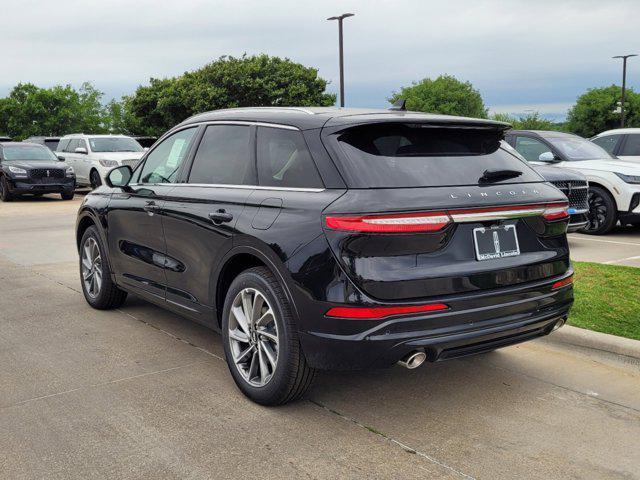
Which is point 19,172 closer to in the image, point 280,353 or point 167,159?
point 167,159

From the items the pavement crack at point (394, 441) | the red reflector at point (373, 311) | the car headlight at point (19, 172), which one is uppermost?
the car headlight at point (19, 172)

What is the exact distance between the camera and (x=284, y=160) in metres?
4.15

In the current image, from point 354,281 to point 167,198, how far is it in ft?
6.92

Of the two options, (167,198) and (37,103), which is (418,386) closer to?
(167,198)

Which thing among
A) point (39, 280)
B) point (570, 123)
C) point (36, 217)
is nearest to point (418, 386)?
point (39, 280)

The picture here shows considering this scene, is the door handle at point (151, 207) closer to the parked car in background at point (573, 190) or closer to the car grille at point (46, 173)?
the parked car in background at point (573, 190)

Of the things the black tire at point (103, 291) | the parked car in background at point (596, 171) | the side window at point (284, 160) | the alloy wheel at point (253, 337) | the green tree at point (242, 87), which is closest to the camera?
the side window at point (284, 160)

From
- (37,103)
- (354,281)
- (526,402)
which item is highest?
(37,103)

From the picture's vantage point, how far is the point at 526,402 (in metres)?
4.19

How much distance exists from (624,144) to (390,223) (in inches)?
480

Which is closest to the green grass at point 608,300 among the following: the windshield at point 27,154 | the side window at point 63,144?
the windshield at point 27,154

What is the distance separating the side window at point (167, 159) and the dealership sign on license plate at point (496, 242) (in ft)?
7.89

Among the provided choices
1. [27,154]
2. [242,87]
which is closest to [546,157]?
[27,154]

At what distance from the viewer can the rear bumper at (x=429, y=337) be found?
349 centimetres
